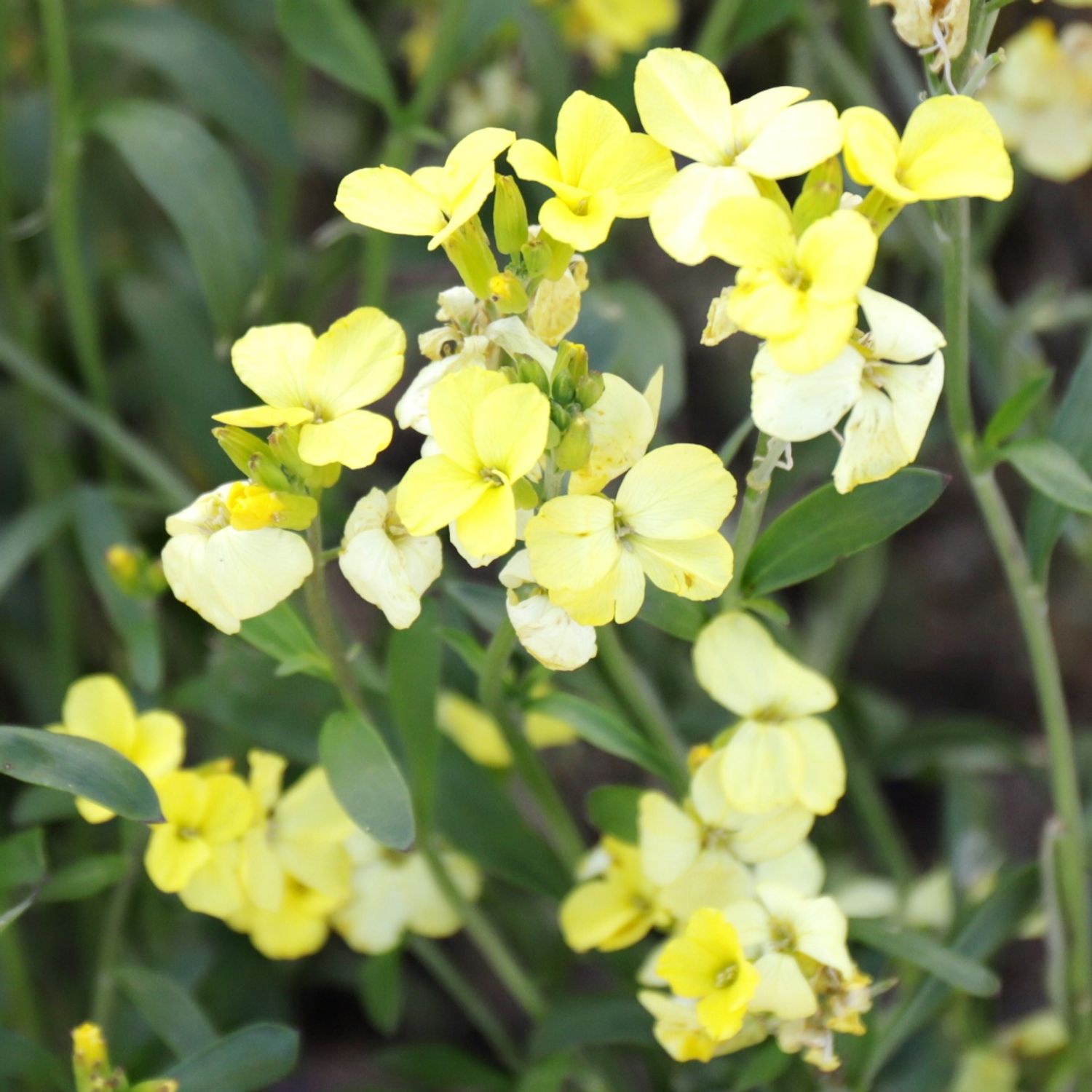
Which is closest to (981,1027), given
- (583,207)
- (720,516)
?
(720,516)

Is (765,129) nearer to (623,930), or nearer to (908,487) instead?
(908,487)

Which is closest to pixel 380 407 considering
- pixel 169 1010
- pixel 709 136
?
pixel 169 1010

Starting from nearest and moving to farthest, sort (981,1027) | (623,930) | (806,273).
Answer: (806,273), (623,930), (981,1027)

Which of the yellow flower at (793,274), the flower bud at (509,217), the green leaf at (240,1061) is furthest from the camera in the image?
the green leaf at (240,1061)

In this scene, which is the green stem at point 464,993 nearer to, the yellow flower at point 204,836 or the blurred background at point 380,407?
the blurred background at point 380,407

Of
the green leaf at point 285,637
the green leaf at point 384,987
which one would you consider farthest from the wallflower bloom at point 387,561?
the green leaf at point 384,987

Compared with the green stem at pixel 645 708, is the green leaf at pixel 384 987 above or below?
below
